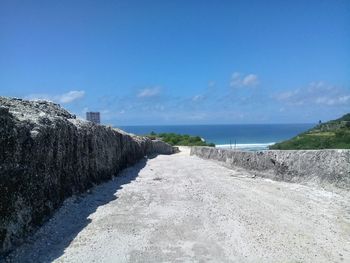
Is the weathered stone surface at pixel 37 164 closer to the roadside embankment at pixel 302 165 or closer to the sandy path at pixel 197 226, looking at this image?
the sandy path at pixel 197 226

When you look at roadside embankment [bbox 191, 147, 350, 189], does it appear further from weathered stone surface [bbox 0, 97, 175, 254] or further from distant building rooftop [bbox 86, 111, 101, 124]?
distant building rooftop [bbox 86, 111, 101, 124]

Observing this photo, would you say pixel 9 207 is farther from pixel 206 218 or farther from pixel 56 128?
pixel 206 218

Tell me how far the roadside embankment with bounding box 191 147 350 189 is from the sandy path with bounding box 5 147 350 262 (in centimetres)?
53

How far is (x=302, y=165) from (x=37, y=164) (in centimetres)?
844

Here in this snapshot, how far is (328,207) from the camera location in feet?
33.9

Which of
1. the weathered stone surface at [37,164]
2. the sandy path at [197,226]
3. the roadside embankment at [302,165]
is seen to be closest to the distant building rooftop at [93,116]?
the weathered stone surface at [37,164]

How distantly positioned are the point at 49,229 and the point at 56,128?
2.43m

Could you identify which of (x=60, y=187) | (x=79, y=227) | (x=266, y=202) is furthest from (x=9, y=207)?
(x=266, y=202)

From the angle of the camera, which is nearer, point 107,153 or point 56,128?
point 56,128

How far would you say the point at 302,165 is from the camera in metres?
13.3

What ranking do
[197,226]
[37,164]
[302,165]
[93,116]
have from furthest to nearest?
[93,116]
[302,165]
[197,226]
[37,164]

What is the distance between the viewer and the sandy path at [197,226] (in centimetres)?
673

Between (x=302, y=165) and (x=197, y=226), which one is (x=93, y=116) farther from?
(x=197, y=226)

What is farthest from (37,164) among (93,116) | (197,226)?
(93,116)
